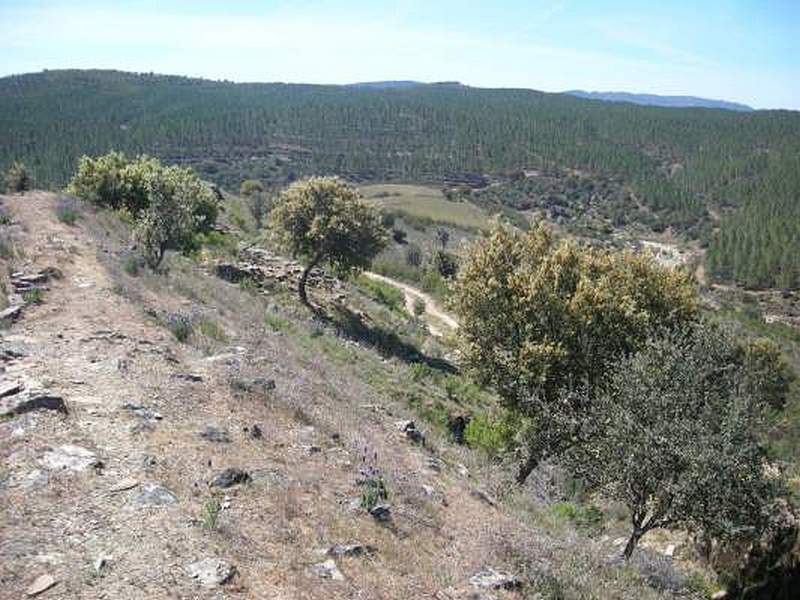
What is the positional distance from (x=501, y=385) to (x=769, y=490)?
31.7 ft

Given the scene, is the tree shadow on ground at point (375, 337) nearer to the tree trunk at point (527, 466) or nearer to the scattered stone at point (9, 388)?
the tree trunk at point (527, 466)

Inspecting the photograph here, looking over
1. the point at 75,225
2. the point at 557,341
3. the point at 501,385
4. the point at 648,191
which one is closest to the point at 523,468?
the point at 501,385

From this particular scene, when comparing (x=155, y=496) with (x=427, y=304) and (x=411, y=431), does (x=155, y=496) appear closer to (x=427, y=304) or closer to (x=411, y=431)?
(x=411, y=431)

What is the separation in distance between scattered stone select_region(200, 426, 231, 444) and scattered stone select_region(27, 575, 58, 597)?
4319 millimetres

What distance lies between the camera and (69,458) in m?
10.6

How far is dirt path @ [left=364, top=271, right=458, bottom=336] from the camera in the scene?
5228 centimetres

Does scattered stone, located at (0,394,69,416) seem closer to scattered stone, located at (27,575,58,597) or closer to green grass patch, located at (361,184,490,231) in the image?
scattered stone, located at (27,575,58,597)

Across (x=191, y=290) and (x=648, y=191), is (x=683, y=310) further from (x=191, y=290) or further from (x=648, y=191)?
(x=648, y=191)

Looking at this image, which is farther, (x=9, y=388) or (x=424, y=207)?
(x=424, y=207)

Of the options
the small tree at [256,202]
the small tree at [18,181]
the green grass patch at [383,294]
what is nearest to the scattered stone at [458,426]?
the green grass patch at [383,294]

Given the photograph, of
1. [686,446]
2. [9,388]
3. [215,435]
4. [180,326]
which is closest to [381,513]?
[215,435]


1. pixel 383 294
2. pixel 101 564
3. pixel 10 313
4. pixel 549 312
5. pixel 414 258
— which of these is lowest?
pixel 414 258

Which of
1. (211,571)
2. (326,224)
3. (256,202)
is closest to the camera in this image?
(211,571)

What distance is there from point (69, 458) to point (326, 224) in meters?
27.8
